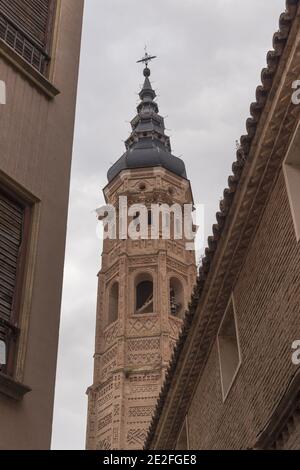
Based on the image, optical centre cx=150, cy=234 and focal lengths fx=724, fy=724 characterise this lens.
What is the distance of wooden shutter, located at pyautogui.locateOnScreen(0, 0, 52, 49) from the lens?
28.0 ft

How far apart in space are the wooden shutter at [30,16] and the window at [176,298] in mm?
25258

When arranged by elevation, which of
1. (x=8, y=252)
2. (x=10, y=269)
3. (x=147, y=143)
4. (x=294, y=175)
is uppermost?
(x=147, y=143)

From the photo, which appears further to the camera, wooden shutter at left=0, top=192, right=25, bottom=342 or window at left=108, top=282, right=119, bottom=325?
window at left=108, top=282, right=119, bottom=325

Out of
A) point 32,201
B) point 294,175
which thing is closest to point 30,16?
point 32,201

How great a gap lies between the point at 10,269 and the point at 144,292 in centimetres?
2874

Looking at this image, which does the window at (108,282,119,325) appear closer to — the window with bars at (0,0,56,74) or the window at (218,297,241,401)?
the window at (218,297,241,401)

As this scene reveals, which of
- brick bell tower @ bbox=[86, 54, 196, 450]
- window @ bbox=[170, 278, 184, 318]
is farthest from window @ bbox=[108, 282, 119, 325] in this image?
window @ bbox=[170, 278, 184, 318]

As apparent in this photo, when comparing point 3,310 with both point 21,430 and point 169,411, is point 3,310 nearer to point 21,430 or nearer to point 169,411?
point 21,430

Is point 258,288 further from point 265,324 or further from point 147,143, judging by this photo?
point 147,143

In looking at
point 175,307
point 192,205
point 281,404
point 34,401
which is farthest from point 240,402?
point 192,205

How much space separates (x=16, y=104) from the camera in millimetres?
7859

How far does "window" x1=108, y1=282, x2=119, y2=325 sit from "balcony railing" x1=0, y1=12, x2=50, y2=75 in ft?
83.2

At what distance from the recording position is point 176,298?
35.1 meters

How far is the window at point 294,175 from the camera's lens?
7.80 m
